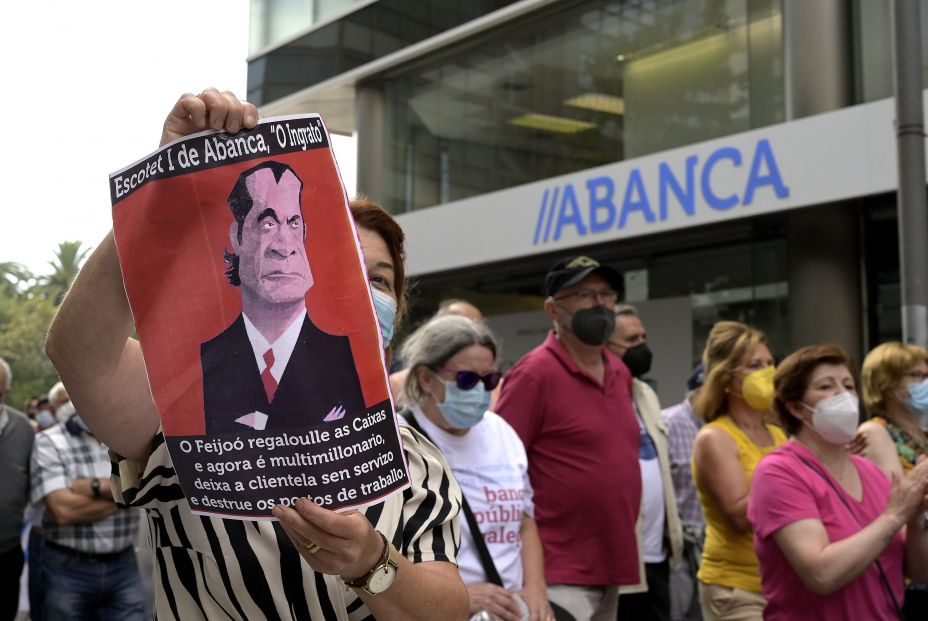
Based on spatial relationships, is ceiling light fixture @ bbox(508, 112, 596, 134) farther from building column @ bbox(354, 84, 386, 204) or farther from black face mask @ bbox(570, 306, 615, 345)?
black face mask @ bbox(570, 306, 615, 345)

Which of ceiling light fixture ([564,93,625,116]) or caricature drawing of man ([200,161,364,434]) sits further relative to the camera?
ceiling light fixture ([564,93,625,116])

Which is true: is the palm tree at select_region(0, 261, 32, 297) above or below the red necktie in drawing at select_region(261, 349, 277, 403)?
above

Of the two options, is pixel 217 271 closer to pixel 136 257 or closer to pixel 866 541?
pixel 136 257

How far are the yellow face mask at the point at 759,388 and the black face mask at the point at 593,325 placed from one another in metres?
0.79

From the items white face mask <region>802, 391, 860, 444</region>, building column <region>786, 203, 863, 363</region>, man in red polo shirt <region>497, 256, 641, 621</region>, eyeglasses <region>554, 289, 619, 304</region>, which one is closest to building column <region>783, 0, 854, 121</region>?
building column <region>786, 203, 863, 363</region>

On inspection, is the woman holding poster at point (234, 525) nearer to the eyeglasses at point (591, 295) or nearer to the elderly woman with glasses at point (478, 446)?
the elderly woman with glasses at point (478, 446)

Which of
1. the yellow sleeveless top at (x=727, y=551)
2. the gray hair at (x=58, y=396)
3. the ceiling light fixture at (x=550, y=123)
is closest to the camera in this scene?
the yellow sleeveless top at (x=727, y=551)

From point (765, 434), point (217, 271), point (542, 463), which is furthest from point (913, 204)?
point (217, 271)

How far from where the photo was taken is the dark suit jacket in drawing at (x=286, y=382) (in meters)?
1.57

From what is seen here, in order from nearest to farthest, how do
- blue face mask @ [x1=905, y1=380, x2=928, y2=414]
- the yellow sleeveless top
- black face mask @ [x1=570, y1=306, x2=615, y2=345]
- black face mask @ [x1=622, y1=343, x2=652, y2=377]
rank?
the yellow sleeveless top
black face mask @ [x1=570, y1=306, x2=615, y2=345]
blue face mask @ [x1=905, y1=380, x2=928, y2=414]
black face mask @ [x1=622, y1=343, x2=652, y2=377]

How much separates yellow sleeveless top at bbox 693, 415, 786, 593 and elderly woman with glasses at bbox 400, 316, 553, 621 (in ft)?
4.05

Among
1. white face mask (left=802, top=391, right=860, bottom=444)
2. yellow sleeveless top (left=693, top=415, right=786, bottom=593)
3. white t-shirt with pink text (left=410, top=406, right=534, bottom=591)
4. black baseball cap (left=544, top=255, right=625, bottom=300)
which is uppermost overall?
black baseball cap (left=544, top=255, right=625, bottom=300)

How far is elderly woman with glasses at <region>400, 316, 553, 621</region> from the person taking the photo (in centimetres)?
413

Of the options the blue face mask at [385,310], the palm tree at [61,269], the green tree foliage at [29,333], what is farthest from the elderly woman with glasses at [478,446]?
the palm tree at [61,269]
